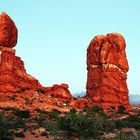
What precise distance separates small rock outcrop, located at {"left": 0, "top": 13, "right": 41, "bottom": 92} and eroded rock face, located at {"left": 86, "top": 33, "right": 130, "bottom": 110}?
32.5 ft

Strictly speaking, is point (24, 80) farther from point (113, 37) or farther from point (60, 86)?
point (113, 37)

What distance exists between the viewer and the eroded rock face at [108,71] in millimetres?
61612

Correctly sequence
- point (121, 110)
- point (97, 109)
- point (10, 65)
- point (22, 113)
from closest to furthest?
point (22, 113)
point (97, 109)
point (121, 110)
point (10, 65)

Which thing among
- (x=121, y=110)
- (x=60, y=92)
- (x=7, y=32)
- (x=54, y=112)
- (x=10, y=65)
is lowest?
(x=54, y=112)

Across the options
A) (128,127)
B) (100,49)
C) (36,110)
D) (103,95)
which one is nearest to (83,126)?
(128,127)

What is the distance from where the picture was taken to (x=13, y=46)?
215 ft

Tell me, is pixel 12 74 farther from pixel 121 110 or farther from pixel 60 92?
pixel 121 110

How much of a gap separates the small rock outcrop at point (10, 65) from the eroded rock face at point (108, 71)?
990 cm

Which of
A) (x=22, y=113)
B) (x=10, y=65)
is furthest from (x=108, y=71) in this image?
(x=22, y=113)

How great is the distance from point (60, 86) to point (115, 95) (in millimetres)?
9613

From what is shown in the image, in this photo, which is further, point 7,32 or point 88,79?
point 88,79

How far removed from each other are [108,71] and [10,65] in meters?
16.3

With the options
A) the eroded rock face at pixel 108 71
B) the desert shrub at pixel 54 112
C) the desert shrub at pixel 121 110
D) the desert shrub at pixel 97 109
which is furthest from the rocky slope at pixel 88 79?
the desert shrub at pixel 54 112

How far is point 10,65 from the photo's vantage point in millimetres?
61281
